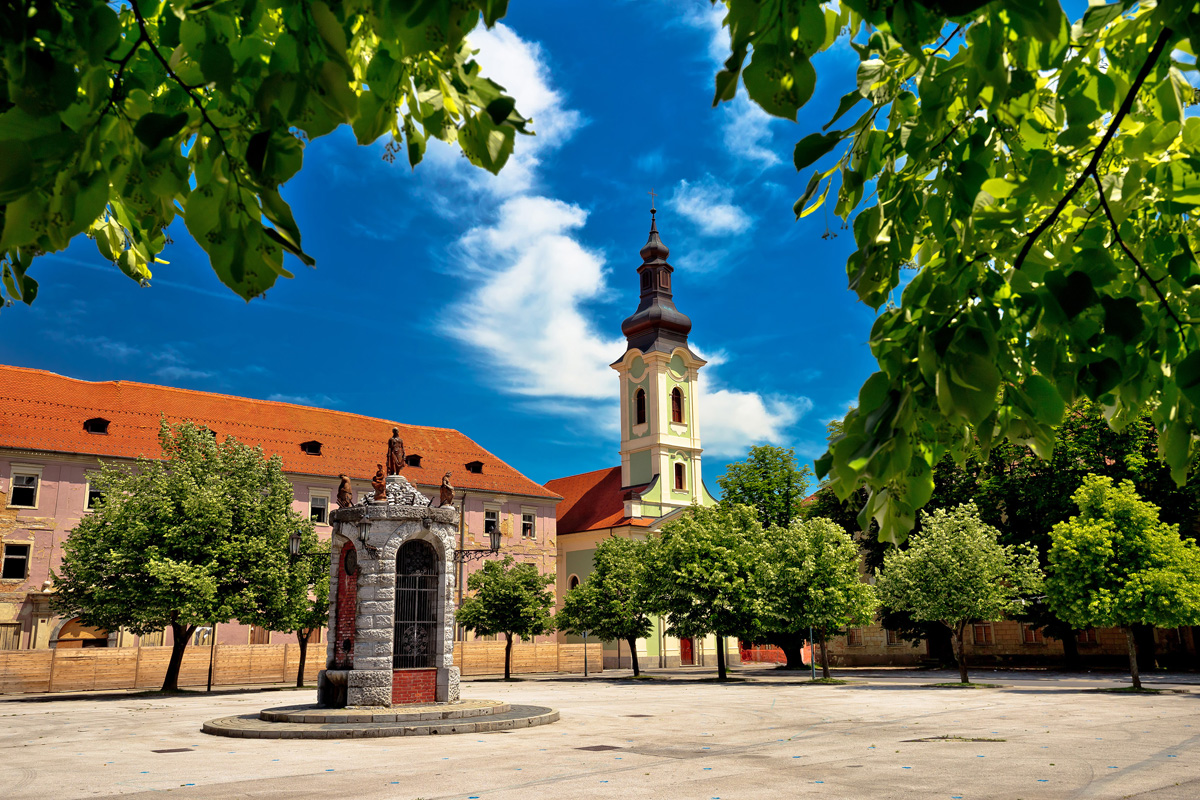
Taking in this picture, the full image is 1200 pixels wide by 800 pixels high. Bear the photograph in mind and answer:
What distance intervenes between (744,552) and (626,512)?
20514mm

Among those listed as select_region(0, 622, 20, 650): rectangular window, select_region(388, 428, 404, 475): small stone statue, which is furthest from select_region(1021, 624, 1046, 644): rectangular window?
select_region(0, 622, 20, 650): rectangular window

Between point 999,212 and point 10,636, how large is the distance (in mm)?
45338

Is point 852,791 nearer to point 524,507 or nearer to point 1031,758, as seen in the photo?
point 1031,758

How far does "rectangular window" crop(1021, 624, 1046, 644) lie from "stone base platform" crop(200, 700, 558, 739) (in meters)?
36.8

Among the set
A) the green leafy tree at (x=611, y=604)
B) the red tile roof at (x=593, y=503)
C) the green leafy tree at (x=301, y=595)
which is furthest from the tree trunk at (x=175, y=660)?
the red tile roof at (x=593, y=503)

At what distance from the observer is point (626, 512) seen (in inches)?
2381

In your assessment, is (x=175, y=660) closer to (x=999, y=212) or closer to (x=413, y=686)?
(x=413, y=686)

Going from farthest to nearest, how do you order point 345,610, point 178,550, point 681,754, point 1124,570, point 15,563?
point 15,563
point 178,550
point 1124,570
point 345,610
point 681,754

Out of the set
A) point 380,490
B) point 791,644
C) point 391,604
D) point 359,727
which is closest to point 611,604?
point 791,644

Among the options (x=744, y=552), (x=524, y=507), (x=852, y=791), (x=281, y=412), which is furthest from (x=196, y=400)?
(x=852, y=791)

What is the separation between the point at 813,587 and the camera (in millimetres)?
37500

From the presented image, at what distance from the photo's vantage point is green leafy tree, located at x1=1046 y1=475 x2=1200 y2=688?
28.6 m

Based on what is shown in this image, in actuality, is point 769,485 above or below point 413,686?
above

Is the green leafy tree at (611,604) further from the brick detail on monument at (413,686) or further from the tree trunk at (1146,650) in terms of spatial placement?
the tree trunk at (1146,650)
